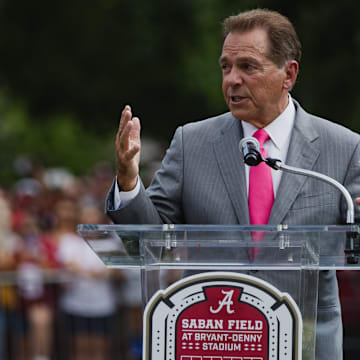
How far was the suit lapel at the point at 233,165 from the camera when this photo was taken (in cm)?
422

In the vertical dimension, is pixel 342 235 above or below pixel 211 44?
below

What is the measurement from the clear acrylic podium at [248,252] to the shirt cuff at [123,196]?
1.03 ft

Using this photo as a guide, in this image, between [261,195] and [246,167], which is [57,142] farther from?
[261,195]

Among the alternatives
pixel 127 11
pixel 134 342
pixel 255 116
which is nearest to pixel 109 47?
pixel 127 11

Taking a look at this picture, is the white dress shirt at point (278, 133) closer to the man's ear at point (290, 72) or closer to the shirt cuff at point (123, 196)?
the man's ear at point (290, 72)

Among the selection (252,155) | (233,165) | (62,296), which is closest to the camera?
(252,155)

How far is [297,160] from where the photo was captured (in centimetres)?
426

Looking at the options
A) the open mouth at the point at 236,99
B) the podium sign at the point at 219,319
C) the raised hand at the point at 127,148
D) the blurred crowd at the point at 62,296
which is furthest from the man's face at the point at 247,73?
the blurred crowd at the point at 62,296

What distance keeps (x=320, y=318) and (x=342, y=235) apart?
586mm

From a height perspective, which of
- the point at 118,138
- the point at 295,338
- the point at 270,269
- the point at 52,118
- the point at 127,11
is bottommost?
the point at 295,338

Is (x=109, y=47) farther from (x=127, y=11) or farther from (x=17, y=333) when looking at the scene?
(x=17, y=333)

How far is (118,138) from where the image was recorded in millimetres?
3895

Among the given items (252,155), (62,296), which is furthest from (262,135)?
(62,296)

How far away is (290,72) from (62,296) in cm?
578
